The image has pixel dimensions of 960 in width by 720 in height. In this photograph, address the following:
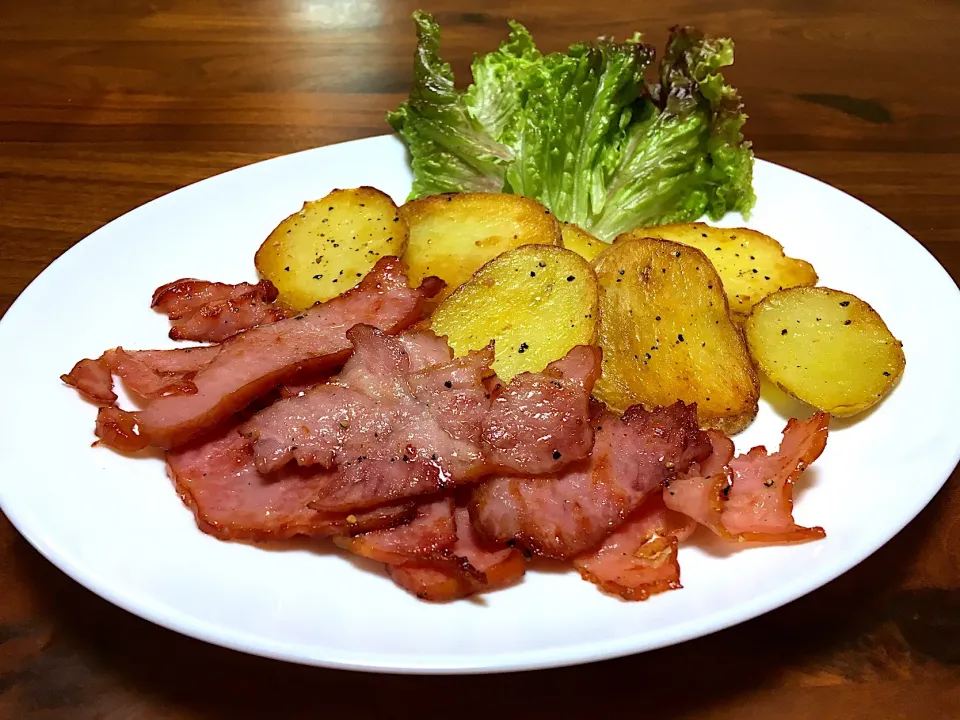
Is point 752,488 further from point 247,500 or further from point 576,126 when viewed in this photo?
point 576,126

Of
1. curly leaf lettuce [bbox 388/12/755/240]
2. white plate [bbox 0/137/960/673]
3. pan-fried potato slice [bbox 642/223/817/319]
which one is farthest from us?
curly leaf lettuce [bbox 388/12/755/240]

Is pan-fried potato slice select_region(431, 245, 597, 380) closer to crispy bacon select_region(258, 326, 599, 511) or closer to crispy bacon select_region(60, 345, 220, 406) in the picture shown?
crispy bacon select_region(258, 326, 599, 511)

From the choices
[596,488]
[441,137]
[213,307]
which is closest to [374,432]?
[596,488]

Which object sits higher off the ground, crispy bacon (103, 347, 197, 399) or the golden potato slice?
crispy bacon (103, 347, 197, 399)

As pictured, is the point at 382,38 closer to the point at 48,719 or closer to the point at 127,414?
the point at 127,414

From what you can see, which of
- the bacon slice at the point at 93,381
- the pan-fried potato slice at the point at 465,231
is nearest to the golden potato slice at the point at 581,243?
the pan-fried potato slice at the point at 465,231

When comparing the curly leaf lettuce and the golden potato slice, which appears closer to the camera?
the golden potato slice

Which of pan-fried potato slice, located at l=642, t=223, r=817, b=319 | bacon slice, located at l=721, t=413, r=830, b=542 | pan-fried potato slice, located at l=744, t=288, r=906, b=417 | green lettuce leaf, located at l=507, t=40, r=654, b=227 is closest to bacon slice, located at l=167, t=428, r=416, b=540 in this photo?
bacon slice, located at l=721, t=413, r=830, b=542
